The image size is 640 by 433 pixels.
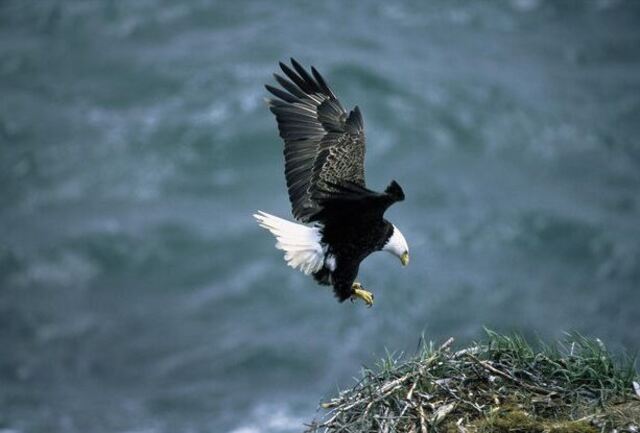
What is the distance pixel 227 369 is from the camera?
Answer: 18.8 m

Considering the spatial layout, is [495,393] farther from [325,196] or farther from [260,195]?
[260,195]

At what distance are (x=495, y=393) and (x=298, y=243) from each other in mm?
2026

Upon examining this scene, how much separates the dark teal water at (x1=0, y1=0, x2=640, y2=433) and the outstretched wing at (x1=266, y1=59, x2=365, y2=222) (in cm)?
842

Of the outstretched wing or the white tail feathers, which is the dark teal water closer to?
the outstretched wing

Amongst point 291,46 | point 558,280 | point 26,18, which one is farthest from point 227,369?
point 26,18

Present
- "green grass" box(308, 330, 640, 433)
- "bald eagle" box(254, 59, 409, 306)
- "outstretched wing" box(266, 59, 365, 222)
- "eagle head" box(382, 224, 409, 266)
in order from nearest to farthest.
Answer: "green grass" box(308, 330, 640, 433)
"bald eagle" box(254, 59, 409, 306)
"eagle head" box(382, 224, 409, 266)
"outstretched wing" box(266, 59, 365, 222)

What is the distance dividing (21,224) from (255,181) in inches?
167

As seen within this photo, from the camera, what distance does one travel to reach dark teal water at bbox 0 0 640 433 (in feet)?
62.1

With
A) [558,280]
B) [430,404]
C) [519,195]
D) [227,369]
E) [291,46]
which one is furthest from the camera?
[291,46]

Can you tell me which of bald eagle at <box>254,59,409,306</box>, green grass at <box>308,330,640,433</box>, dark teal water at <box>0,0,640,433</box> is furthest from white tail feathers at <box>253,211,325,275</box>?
dark teal water at <box>0,0,640,433</box>

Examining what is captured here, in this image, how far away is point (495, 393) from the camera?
7469mm

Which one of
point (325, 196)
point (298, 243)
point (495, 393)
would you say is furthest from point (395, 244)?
point (495, 393)

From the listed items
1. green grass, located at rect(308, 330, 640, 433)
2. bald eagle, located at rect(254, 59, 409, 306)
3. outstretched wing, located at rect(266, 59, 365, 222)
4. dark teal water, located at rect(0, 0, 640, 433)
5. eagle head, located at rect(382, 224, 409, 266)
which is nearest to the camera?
green grass, located at rect(308, 330, 640, 433)

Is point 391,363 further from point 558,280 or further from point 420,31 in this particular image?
point 420,31
